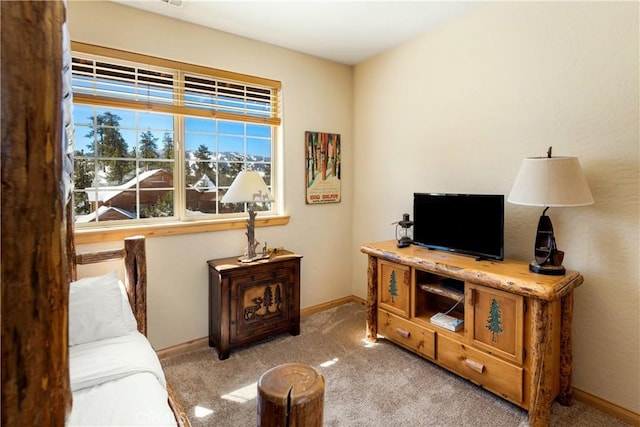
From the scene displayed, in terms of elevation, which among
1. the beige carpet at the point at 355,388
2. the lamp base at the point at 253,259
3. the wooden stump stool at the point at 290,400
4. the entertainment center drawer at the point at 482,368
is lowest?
the beige carpet at the point at 355,388

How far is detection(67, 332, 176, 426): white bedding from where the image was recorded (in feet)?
4.00

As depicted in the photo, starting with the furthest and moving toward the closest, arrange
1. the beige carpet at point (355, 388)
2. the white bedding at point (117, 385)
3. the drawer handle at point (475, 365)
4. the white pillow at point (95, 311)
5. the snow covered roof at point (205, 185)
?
the snow covered roof at point (205, 185) → the drawer handle at point (475, 365) → the beige carpet at point (355, 388) → the white pillow at point (95, 311) → the white bedding at point (117, 385)

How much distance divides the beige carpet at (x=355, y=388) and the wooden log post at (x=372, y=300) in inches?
4.0

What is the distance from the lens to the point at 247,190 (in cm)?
266

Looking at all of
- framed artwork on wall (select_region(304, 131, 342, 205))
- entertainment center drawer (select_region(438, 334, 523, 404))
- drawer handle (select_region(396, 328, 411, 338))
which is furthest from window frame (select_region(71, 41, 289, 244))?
entertainment center drawer (select_region(438, 334, 523, 404))

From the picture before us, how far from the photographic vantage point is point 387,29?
2.89 metres

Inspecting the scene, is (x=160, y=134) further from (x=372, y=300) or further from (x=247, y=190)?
(x=372, y=300)

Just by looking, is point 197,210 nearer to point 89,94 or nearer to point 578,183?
point 89,94

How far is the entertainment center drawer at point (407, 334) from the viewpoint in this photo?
2.46 metres

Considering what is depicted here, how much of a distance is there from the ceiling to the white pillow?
6.41ft

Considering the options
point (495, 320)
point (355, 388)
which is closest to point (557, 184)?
point (495, 320)

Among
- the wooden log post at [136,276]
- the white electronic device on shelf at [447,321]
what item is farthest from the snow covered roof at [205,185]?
the white electronic device on shelf at [447,321]

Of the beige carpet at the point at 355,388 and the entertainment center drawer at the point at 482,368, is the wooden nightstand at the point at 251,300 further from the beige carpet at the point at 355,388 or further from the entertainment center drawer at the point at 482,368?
the entertainment center drawer at the point at 482,368

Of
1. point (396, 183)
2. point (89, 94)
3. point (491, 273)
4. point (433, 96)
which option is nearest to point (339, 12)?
point (433, 96)
